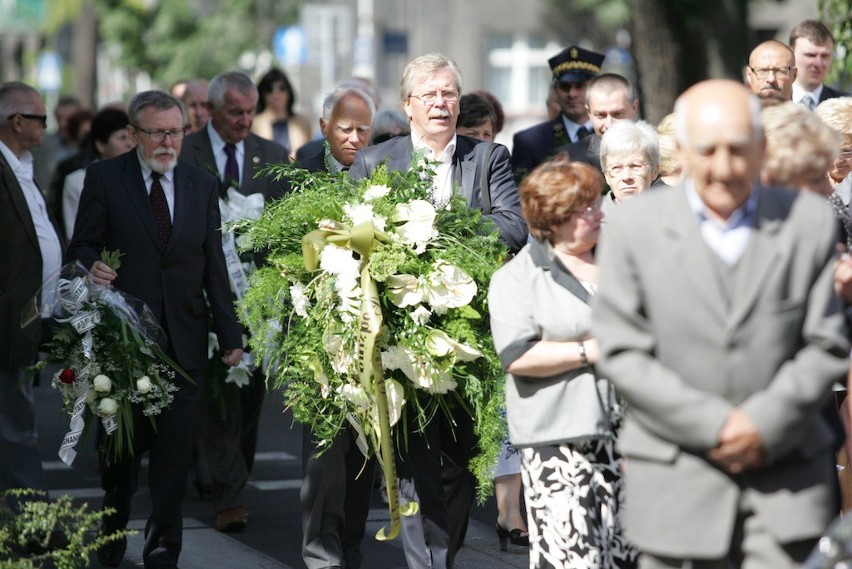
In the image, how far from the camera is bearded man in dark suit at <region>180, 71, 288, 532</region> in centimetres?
845

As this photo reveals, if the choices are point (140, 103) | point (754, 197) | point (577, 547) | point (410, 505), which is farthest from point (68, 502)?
point (754, 197)

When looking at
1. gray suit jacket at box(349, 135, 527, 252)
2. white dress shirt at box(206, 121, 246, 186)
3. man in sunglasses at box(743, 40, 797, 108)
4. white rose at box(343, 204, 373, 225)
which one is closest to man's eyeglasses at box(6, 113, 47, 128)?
white dress shirt at box(206, 121, 246, 186)

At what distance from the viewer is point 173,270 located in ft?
24.0

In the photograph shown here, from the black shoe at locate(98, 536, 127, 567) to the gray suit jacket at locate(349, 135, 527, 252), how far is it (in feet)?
7.37

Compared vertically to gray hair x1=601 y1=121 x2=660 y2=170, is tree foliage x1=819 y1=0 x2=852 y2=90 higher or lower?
higher

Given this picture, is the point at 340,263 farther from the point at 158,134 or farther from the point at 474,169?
the point at 158,134

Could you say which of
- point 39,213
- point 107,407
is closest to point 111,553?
point 107,407

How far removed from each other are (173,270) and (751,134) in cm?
396

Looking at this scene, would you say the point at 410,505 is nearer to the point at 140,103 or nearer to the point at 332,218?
the point at 332,218

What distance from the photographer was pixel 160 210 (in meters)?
7.35

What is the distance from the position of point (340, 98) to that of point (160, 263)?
1.36 metres

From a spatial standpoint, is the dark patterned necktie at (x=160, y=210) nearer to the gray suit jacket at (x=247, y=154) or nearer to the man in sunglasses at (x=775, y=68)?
the gray suit jacket at (x=247, y=154)

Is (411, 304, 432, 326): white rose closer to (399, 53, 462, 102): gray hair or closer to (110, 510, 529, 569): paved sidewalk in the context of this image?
(399, 53, 462, 102): gray hair

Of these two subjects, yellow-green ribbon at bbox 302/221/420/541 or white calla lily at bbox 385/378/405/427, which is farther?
white calla lily at bbox 385/378/405/427
